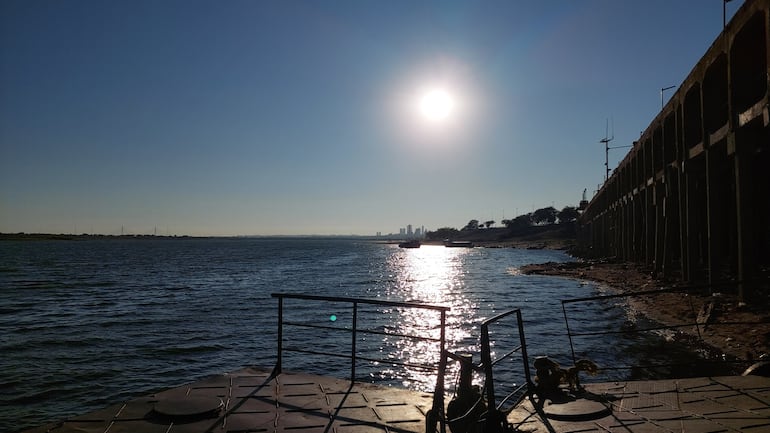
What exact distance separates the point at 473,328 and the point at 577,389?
15087mm

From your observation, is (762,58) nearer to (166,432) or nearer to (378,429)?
(378,429)

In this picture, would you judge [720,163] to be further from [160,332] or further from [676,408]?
[160,332]

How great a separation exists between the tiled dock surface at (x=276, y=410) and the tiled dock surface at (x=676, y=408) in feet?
4.67

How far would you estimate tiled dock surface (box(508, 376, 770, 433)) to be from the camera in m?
5.48

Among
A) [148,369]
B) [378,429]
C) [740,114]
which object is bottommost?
[148,369]

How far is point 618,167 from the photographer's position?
44.9 meters

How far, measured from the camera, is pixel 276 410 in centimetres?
621

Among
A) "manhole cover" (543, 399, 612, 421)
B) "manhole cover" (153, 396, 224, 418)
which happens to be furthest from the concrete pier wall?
"manhole cover" (153, 396, 224, 418)

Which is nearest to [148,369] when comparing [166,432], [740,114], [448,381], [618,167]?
[448,381]

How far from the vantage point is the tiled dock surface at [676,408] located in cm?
548

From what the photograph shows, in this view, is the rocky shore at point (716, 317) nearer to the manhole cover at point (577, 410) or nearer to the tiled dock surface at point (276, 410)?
the manhole cover at point (577, 410)

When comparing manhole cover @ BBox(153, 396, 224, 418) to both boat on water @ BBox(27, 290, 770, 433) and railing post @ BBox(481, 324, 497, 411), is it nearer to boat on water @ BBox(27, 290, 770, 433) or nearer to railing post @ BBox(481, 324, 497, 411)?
boat on water @ BBox(27, 290, 770, 433)

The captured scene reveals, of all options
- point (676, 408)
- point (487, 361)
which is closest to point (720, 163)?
point (676, 408)

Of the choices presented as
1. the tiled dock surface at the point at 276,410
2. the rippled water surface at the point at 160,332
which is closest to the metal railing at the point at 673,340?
the rippled water surface at the point at 160,332
